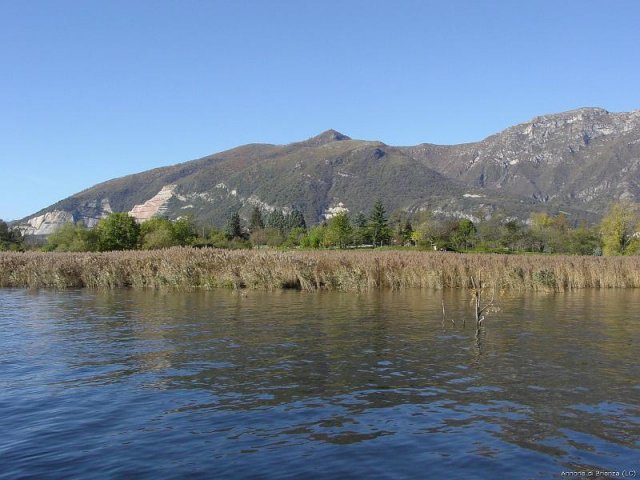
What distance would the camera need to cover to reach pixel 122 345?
17375 millimetres

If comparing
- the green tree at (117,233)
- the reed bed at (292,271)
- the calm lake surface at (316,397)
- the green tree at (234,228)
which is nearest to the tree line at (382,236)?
the green tree at (117,233)

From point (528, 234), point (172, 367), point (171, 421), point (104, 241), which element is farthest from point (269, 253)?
point (528, 234)

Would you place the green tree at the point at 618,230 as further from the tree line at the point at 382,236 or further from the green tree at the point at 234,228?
the green tree at the point at 234,228

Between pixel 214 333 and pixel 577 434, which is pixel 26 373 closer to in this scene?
pixel 214 333

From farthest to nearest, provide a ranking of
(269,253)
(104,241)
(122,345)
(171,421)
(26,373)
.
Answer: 1. (104,241)
2. (269,253)
3. (122,345)
4. (26,373)
5. (171,421)

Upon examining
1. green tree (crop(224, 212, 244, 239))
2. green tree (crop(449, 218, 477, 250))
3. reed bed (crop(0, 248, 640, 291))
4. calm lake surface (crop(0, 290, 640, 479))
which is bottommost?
calm lake surface (crop(0, 290, 640, 479))

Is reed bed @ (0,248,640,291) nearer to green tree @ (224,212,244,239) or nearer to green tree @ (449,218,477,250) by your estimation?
green tree @ (449,218,477,250)

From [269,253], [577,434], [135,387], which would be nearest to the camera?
[577,434]

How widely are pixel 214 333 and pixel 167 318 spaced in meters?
4.40

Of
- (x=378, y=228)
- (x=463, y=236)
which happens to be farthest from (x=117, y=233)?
(x=378, y=228)

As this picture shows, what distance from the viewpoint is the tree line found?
78.7 m

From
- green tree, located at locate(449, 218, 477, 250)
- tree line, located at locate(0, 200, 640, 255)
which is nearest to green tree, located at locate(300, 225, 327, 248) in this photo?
tree line, located at locate(0, 200, 640, 255)

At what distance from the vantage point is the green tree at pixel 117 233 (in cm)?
7775

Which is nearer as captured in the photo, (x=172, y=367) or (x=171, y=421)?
(x=171, y=421)
